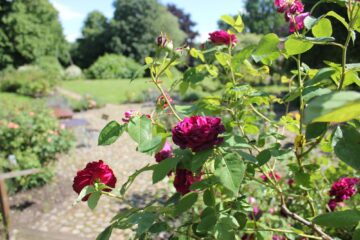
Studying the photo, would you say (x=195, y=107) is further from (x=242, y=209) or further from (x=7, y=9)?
(x=7, y=9)

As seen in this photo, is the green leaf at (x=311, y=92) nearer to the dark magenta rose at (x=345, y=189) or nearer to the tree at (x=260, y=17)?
the dark magenta rose at (x=345, y=189)

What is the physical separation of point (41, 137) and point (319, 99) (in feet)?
16.2

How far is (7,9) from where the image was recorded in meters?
20.4

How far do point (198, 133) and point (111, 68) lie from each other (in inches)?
915

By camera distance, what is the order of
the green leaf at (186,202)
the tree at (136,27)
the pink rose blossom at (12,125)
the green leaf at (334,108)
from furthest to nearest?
1. the tree at (136,27)
2. the pink rose blossom at (12,125)
3. the green leaf at (186,202)
4. the green leaf at (334,108)

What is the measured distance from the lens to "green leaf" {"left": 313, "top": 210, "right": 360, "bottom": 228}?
57 centimetres

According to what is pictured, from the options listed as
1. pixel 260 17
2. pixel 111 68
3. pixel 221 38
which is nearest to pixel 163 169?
pixel 221 38

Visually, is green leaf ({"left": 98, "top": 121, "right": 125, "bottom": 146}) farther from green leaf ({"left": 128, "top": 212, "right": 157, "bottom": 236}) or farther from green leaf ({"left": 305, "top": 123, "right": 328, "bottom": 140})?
green leaf ({"left": 305, "top": 123, "right": 328, "bottom": 140})

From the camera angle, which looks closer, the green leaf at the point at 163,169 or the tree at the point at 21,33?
the green leaf at the point at 163,169

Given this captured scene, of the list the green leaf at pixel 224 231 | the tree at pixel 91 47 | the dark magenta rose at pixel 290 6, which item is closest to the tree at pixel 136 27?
the tree at pixel 91 47

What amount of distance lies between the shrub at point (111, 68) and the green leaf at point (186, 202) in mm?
21508

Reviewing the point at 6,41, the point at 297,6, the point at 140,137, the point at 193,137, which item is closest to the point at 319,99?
the point at 193,137

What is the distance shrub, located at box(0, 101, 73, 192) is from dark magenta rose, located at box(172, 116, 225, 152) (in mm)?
3832

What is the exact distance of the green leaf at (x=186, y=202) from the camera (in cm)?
78
